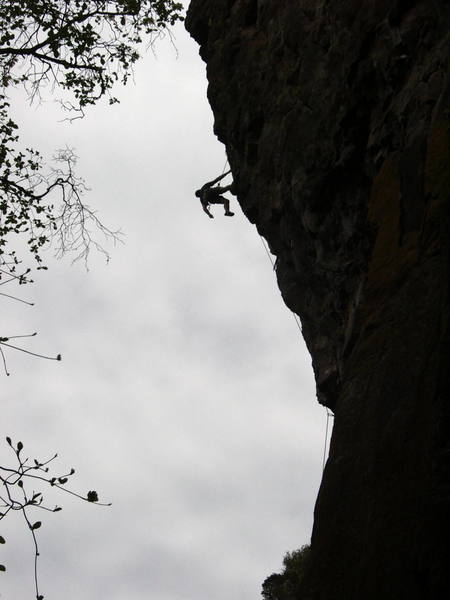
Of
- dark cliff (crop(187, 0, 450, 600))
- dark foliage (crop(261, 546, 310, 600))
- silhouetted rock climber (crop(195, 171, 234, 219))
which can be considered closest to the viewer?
dark cliff (crop(187, 0, 450, 600))

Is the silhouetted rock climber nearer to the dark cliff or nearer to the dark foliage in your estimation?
the dark cliff

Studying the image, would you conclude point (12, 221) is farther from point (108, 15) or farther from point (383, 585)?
point (383, 585)

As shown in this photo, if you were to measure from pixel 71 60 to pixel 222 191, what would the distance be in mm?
5760

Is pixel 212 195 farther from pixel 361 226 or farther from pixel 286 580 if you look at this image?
pixel 286 580

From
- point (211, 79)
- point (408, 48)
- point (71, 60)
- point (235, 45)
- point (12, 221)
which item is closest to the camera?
point (408, 48)

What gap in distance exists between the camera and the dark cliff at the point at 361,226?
18.6 feet

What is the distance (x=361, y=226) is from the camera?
1163 centimetres

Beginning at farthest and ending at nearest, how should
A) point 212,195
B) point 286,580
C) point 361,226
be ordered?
point 286,580
point 212,195
point 361,226

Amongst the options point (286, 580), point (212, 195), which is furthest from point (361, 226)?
point (286, 580)

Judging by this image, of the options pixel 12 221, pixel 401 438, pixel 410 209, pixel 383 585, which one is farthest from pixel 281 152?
pixel 383 585

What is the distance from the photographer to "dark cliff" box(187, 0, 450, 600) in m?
5.68

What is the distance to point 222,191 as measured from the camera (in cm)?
1791

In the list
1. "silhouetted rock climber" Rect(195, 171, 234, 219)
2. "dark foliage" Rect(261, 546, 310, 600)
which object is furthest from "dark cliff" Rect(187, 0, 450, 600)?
"dark foliage" Rect(261, 546, 310, 600)

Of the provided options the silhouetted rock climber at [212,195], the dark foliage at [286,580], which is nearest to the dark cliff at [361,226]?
the silhouetted rock climber at [212,195]
